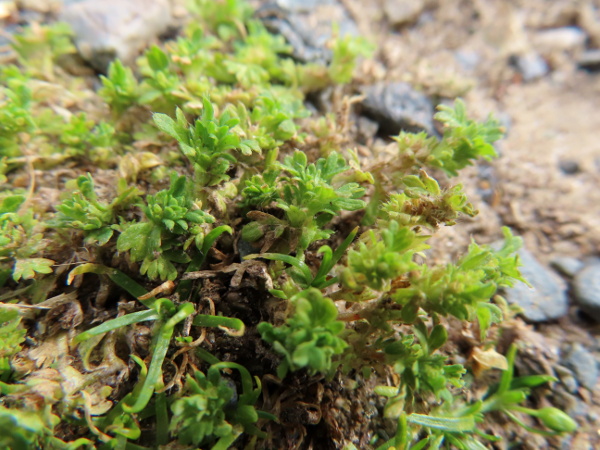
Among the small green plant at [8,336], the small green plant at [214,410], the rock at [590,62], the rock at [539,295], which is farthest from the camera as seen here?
the rock at [590,62]

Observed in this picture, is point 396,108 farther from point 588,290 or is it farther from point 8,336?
point 8,336

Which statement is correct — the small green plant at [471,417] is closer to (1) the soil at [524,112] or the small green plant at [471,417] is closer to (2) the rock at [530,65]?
(1) the soil at [524,112]

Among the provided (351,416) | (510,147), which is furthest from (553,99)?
(351,416)

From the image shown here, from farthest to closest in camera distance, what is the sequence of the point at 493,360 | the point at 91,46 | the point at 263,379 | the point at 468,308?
the point at 91,46
the point at 493,360
the point at 263,379
the point at 468,308

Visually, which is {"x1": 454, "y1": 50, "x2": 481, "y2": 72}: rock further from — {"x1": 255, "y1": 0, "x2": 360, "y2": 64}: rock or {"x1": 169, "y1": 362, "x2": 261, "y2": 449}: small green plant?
{"x1": 169, "y1": 362, "x2": 261, "y2": 449}: small green plant

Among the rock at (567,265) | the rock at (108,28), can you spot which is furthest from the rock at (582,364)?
the rock at (108,28)

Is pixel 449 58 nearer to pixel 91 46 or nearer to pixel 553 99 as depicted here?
pixel 553 99
